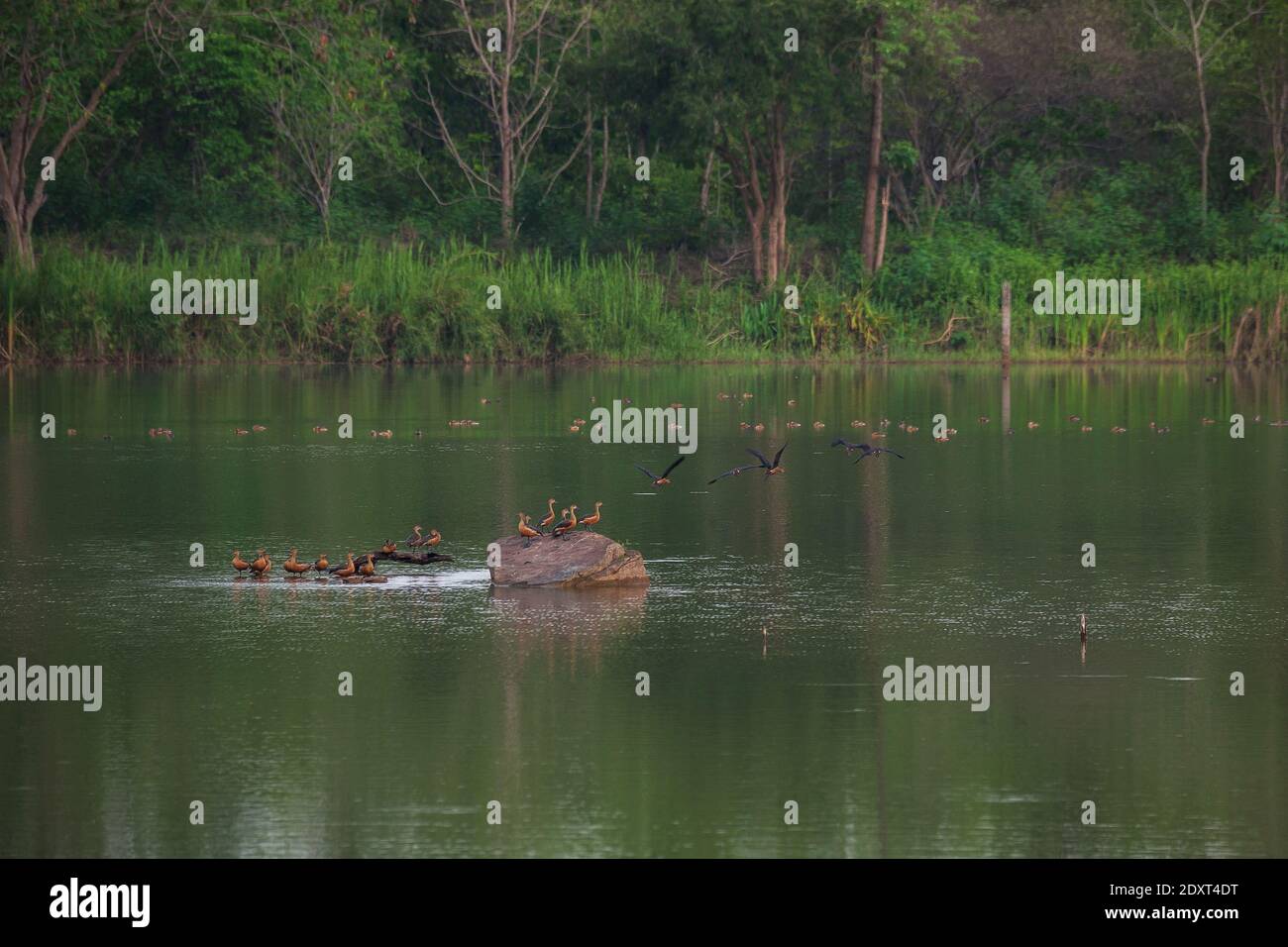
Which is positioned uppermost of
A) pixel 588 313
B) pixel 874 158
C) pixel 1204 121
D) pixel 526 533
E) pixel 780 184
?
pixel 1204 121

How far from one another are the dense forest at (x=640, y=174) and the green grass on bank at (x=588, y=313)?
0.09m

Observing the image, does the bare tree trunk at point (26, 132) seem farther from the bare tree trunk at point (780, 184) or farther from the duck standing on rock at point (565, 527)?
the duck standing on rock at point (565, 527)

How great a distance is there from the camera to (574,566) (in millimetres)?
15180

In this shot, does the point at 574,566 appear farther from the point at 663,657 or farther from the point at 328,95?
the point at 328,95

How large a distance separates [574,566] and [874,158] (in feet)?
119

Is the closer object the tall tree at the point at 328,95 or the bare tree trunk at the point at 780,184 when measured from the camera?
the bare tree trunk at the point at 780,184

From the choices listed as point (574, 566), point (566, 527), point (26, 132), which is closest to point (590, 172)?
point (26, 132)

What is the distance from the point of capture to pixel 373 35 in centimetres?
5506

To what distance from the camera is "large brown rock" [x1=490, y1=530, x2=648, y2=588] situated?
1509cm

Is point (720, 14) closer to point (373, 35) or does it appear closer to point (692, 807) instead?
point (373, 35)

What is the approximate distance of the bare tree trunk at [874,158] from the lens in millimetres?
49625

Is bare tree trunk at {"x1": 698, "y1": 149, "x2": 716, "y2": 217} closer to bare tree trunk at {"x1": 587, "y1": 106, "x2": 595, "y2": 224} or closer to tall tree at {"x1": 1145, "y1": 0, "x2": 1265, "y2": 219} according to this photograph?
bare tree trunk at {"x1": 587, "y1": 106, "x2": 595, "y2": 224}

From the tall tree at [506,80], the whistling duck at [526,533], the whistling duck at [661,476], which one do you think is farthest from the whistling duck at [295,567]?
the tall tree at [506,80]
